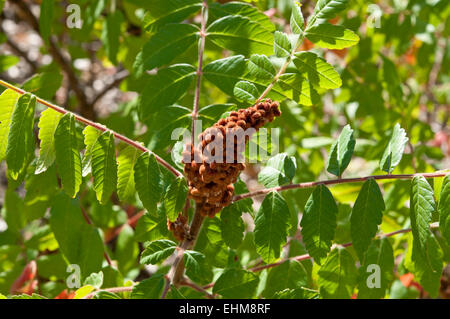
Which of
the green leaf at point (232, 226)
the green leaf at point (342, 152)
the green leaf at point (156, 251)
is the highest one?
the green leaf at point (342, 152)

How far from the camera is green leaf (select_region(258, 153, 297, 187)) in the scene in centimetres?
142

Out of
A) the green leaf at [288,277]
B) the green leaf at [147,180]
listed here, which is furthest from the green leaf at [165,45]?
the green leaf at [288,277]

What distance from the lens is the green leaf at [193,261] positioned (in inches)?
53.1

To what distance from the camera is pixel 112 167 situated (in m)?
1.32

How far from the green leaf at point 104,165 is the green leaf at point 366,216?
0.63 m

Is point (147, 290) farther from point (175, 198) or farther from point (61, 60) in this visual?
point (61, 60)

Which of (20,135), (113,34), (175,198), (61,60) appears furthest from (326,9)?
(61,60)

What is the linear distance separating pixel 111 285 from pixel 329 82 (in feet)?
3.55

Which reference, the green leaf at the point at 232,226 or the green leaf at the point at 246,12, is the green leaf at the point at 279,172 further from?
the green leaf at the point at 246,12

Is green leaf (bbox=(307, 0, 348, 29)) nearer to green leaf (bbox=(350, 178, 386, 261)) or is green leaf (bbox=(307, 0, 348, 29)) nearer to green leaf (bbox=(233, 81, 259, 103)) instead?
green leaf (bbox=(233, 81, 259, 103))

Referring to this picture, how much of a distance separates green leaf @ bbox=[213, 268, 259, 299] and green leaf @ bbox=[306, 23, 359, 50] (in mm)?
710

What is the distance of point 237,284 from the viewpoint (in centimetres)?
154

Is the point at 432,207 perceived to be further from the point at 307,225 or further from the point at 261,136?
the point at 261,136
